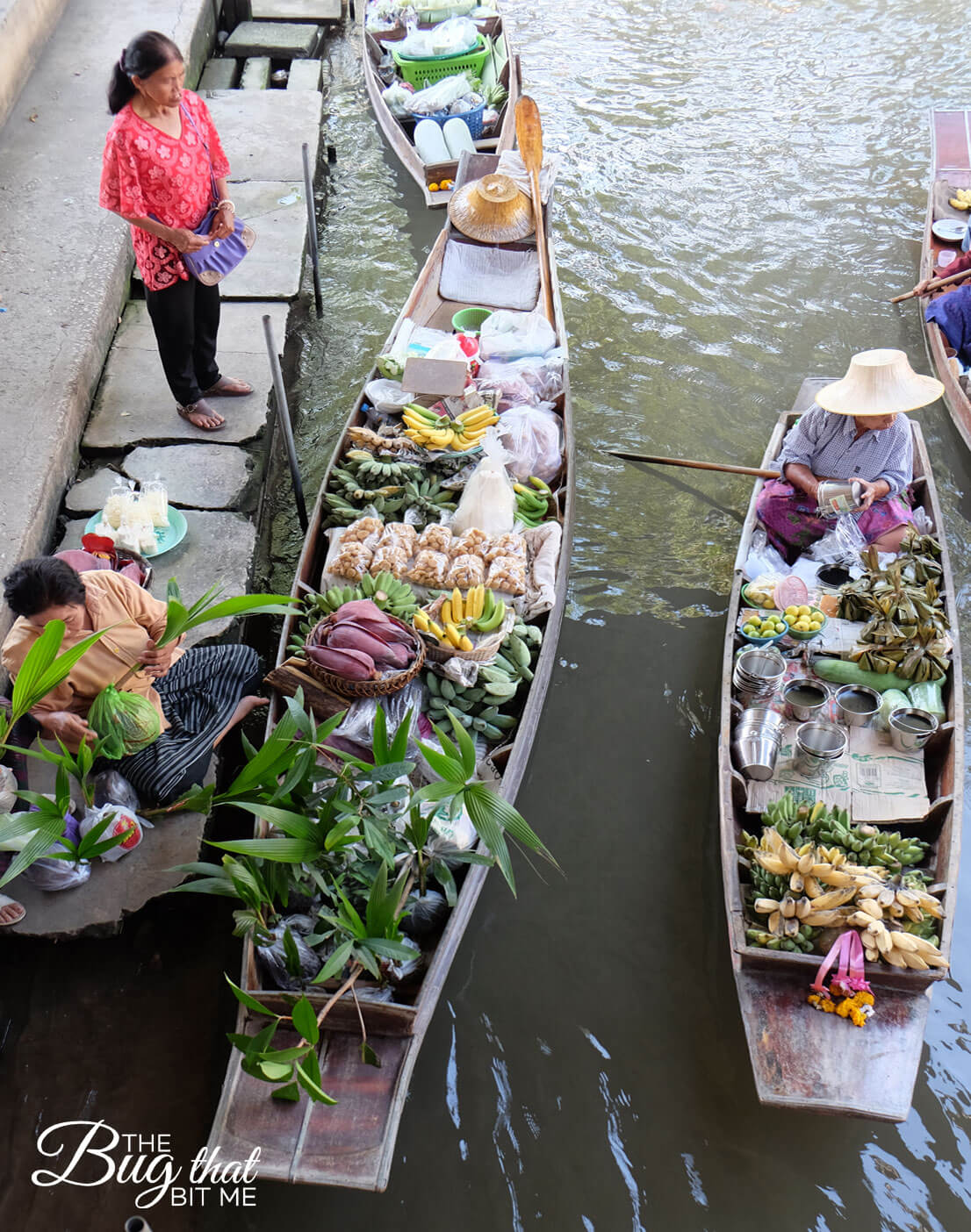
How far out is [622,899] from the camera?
A: 4.02 m

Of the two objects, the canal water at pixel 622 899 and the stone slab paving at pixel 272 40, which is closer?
the canal water at pixel 622 899

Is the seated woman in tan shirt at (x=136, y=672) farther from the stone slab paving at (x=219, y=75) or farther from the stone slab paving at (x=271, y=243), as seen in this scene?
the stone slab paving at (x=219, y=75)

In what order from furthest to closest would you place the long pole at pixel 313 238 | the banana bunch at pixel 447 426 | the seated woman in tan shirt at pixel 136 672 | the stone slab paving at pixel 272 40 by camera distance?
the stone slab paving at pixel 272 40, the long pole at pixel 313 238, the banana bunch at pixel 447 426, the seated woman in tan shirt at pixel 136 672

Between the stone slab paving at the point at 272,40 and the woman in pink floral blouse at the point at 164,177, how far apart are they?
7.00m

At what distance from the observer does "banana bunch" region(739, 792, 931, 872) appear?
340cm

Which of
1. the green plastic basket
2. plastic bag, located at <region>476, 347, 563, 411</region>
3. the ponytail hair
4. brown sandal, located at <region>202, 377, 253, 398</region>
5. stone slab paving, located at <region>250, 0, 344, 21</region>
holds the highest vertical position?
stone slab paving, located at <region>250, 0, 344, 21</region>

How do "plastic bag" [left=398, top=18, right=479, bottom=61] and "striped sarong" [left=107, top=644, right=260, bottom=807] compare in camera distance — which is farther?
"plastic bag" [left=398, top=18, right=479, bottom=61]

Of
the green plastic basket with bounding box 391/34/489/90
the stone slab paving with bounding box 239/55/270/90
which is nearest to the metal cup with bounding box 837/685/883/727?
the green plastic basket with bounding box 391/34/489/90


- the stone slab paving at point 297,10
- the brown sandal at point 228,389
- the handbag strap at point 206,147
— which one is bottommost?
the brown sandal at point 228,389

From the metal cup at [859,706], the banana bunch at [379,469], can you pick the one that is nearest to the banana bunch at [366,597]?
the banana bunch at [379,469]

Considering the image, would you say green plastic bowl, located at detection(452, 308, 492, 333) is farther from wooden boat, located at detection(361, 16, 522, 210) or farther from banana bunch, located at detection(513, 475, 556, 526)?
wooden boat, located at detection(361, 16, 522, 210)

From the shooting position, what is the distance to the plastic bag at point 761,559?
184 inches

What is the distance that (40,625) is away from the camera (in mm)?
3301

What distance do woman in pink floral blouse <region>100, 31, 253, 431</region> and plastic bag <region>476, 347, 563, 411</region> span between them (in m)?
1.67
